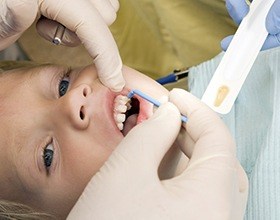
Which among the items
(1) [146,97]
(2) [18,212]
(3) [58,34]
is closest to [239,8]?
(1) [146,97]

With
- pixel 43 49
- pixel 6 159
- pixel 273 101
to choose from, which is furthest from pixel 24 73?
pixel 43 49

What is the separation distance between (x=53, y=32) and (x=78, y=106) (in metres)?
0.26

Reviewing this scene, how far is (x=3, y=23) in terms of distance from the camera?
1.25 metres

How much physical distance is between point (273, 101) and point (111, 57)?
43cm

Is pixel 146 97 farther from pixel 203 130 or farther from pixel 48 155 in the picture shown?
pixel 48 155

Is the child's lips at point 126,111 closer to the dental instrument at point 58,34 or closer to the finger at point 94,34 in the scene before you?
the finger at point 94,34

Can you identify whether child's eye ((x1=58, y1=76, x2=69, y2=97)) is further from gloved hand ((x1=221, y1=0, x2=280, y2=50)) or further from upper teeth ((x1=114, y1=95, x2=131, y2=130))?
gloved hand ((x1=221, y1=0, x2=280, y2=50))

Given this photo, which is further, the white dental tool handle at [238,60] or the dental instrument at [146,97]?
the white dental tool handle at [238,60]

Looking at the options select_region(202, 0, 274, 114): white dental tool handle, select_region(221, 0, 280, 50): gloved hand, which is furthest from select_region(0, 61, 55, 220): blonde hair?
select_region(221, 0, 280, 50): gloved hand

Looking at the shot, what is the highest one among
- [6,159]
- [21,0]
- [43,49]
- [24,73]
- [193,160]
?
[21,0]

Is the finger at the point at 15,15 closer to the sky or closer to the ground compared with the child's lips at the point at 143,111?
closer to the sky

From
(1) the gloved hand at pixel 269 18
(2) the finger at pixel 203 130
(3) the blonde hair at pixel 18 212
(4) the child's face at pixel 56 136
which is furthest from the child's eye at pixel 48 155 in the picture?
(1) the gloved hand at pixel 269 18

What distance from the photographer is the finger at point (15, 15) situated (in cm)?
120

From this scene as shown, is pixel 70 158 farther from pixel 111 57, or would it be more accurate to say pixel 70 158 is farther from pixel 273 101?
pixel 273 101
